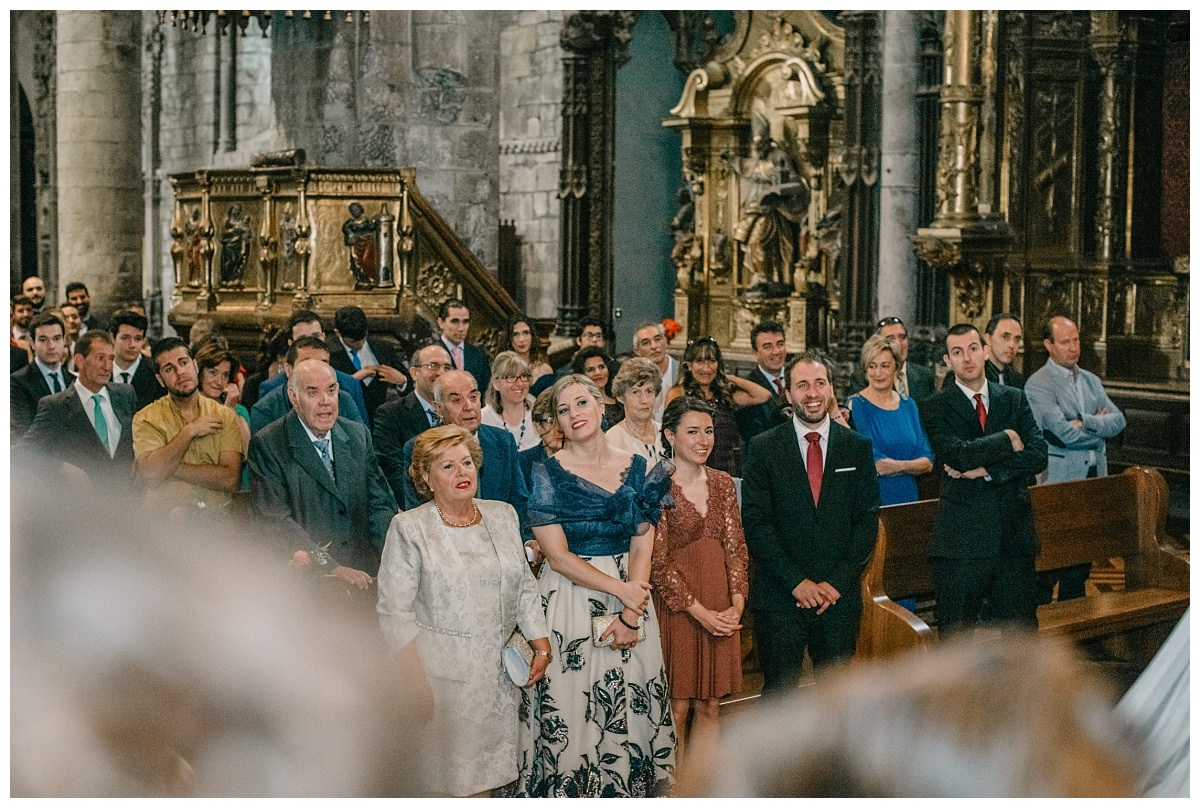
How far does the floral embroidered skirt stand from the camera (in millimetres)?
5215

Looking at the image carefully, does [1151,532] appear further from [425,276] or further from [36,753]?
[425,276]

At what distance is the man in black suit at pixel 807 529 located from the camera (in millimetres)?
5766

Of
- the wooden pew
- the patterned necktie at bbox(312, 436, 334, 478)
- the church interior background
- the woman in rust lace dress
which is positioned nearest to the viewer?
the woman in rust lace dress

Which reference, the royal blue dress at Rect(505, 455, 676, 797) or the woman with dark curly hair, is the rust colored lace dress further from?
the woman with dark curly hair

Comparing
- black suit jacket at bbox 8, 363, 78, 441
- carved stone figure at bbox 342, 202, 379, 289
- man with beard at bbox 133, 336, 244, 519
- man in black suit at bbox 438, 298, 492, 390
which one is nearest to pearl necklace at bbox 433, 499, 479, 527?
man with beard at bbox 133, 336, 244, 519

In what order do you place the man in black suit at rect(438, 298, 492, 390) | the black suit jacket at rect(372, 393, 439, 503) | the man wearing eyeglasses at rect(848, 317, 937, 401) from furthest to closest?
1. the man in black suit at rect(438, 298, 492, 390)
2. the man wearing eyeglasses at rect(848, 317, 937, 401)
3. the black suit jacket at rect(372, 393, 439, 503)

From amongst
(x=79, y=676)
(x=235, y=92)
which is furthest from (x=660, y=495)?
(x=235, y=92)

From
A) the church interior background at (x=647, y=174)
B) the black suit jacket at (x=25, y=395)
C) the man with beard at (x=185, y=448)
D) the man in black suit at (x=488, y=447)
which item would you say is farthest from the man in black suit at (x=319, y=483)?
the church interior background at (x=647, y=174)

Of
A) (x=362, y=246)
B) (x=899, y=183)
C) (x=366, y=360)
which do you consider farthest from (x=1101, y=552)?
(x=362, y=246)

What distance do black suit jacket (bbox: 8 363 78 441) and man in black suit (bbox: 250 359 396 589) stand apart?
1.96 meters

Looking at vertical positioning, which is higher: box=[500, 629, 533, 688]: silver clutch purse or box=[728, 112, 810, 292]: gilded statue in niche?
box=[728, 112, 810, 292]: gilded statue in niche

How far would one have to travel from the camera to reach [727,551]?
5.51 m

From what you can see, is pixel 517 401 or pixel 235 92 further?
pixel 235 92

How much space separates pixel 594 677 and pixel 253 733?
107cm
